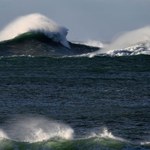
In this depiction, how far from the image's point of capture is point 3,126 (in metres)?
28.8

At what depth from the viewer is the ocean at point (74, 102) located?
25.5 m

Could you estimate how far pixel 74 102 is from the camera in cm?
3466

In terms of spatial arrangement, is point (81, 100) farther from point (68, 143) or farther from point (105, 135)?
point (68, 143)

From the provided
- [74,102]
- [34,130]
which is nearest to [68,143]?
[34,130]

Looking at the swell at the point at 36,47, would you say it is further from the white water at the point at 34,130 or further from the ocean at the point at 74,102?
the white water at the point at 34,130

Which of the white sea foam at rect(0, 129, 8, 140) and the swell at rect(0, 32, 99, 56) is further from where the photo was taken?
the swell at rect(0, 32, 99, 56)

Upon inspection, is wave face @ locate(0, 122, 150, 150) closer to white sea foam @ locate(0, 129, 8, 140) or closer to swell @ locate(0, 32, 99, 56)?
white sea foam @ locate(0, 129, 8, 140)

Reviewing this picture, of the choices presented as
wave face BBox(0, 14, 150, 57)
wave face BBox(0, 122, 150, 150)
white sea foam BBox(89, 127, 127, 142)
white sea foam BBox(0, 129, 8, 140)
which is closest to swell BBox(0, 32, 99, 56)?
wave face BBox(0, 14, 150, 57)

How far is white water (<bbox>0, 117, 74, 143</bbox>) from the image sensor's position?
2597 centimetres

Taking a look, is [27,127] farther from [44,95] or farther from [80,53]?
[80,53]

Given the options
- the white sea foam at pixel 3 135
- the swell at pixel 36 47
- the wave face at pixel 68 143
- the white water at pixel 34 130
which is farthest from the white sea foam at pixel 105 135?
the swell at pixel 36 47

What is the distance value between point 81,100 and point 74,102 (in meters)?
0.59

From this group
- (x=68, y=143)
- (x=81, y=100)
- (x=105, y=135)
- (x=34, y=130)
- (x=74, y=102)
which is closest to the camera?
(x=68, y=143)

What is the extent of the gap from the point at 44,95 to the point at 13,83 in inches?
188
